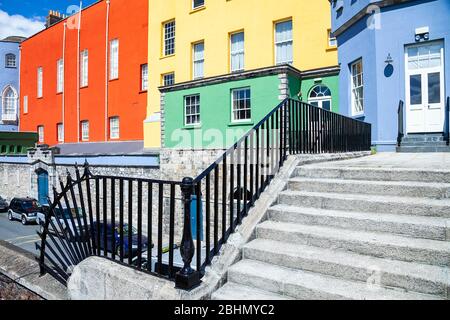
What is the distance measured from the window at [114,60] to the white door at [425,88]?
2060cm

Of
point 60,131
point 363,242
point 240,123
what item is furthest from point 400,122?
point 60,131

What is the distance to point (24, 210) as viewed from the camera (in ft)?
66.1

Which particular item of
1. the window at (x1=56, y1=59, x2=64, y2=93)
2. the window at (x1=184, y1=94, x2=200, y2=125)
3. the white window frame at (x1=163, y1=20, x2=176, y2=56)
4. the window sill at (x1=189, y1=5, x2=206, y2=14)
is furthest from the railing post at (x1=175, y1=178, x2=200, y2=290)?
the window at (x1=56, y1=59, x2=64, y2=93)

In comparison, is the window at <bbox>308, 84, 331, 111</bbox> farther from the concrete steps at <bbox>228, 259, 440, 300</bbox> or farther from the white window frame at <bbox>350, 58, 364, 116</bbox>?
the concrete steps at <bbox>228, 259, 440, 300</bbox>

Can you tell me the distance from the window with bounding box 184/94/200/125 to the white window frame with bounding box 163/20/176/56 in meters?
5.92

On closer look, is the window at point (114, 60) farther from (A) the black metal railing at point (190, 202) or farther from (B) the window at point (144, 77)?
(A) the black metal railing at point (190, 202)

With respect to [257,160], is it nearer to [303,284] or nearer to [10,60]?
[303,284]

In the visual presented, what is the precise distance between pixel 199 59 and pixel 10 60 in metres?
29.1

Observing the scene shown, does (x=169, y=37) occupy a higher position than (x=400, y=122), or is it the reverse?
(x=169, y=37)

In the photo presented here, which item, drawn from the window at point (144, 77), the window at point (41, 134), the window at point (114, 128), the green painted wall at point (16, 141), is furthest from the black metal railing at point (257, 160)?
the window at point (41, 134)
